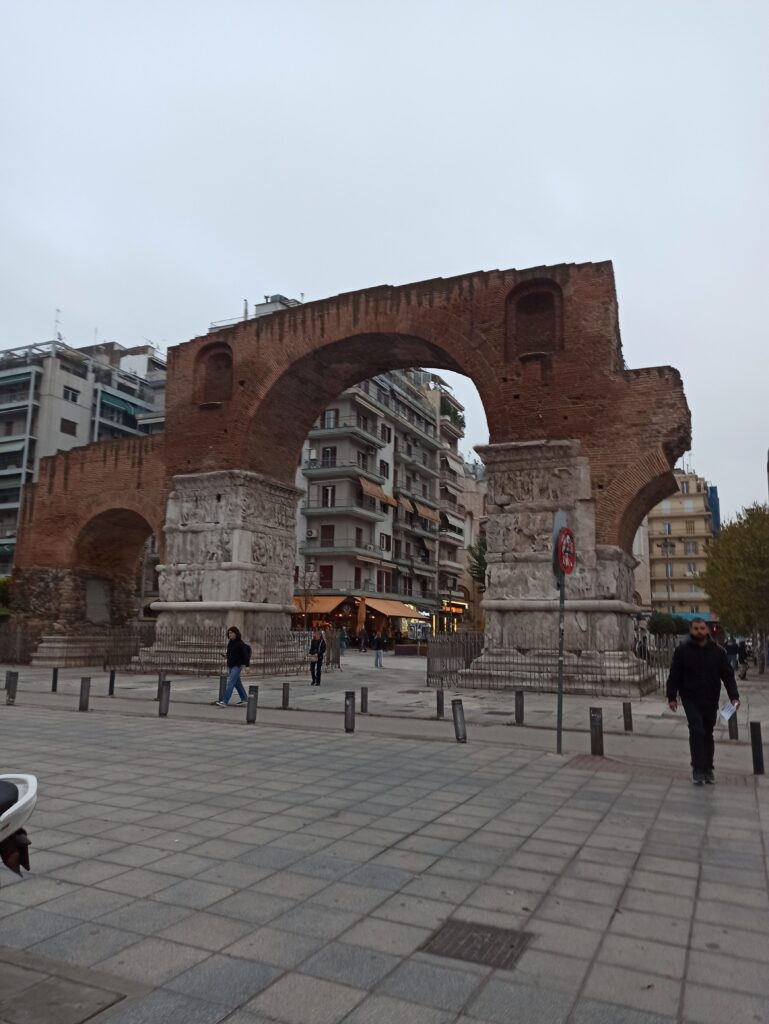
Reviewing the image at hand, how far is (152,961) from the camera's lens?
2906 millimetres

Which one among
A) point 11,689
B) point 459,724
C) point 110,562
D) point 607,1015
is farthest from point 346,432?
point 607,1015

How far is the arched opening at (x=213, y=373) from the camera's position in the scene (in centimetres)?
2092

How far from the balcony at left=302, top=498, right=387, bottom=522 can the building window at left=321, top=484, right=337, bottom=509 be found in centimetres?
21

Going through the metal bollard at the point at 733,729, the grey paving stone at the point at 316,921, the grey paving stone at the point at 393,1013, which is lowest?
the grey paving stone at the point at 393,1013

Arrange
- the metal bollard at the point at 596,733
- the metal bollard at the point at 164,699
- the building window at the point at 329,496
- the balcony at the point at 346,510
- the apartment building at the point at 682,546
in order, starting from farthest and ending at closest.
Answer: the apartment building at the point at 682,546
the building window at the point at 329,496
the balcony at the point at 346,510
the metal bollard at the point at 164,699
the metal bollard at the point at 596,733

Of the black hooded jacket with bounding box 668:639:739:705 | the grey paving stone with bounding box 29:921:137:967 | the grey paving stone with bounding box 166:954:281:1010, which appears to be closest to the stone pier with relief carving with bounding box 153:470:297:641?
the black hooded jacket with bounding box 668:639:739:705

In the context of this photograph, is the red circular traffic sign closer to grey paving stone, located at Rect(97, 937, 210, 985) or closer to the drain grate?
the drain grate

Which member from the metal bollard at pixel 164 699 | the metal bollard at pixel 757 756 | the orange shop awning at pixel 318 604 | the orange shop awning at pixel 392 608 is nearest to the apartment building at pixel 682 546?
the orange shop awning at pixel 392 608

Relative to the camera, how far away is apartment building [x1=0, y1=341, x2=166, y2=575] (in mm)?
45781

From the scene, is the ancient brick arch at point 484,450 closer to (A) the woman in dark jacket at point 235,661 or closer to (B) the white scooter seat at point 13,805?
(A) the woman in dark jacket at point 235,661

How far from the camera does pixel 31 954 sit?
9.61 ft

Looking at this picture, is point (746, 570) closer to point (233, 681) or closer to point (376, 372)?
point (376, 372)

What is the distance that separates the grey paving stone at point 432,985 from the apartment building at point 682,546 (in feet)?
237

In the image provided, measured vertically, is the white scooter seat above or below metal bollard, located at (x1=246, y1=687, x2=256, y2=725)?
above
